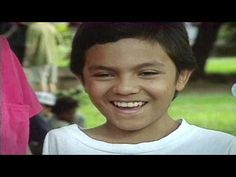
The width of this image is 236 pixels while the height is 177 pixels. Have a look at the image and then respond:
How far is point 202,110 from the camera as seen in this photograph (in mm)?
3969

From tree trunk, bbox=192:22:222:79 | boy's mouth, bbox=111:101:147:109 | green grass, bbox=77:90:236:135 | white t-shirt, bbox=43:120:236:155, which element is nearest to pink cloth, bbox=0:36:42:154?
white t-shirt, bbox=43:120:236:155

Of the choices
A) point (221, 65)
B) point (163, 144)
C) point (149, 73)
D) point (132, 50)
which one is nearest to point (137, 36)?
point (132, 50)

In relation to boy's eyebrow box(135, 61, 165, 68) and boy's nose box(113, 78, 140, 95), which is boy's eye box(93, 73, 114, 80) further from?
boy's eyebrow box(135, 61, 165, 68)

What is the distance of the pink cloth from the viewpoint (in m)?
3.95

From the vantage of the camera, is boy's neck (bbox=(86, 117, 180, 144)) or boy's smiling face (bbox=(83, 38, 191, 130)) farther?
boy's neck (bbox=(86, 117, 180, 144))

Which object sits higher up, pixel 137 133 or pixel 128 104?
pixel 128 104

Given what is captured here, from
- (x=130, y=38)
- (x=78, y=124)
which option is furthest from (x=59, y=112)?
(x=130, y=38)

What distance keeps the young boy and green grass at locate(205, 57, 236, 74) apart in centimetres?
12

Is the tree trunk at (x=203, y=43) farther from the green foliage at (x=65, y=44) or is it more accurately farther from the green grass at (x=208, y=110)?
the green foliage at (x=65, y=44)

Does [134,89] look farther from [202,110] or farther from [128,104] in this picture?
[202,110]

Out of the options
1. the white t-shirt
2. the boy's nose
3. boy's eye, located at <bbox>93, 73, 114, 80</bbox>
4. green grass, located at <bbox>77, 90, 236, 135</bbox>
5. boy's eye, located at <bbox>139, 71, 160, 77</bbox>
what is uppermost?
boy's eye, located at <bbox>139, 71, 160, 77</bbox>

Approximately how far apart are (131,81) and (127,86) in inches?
1.5
